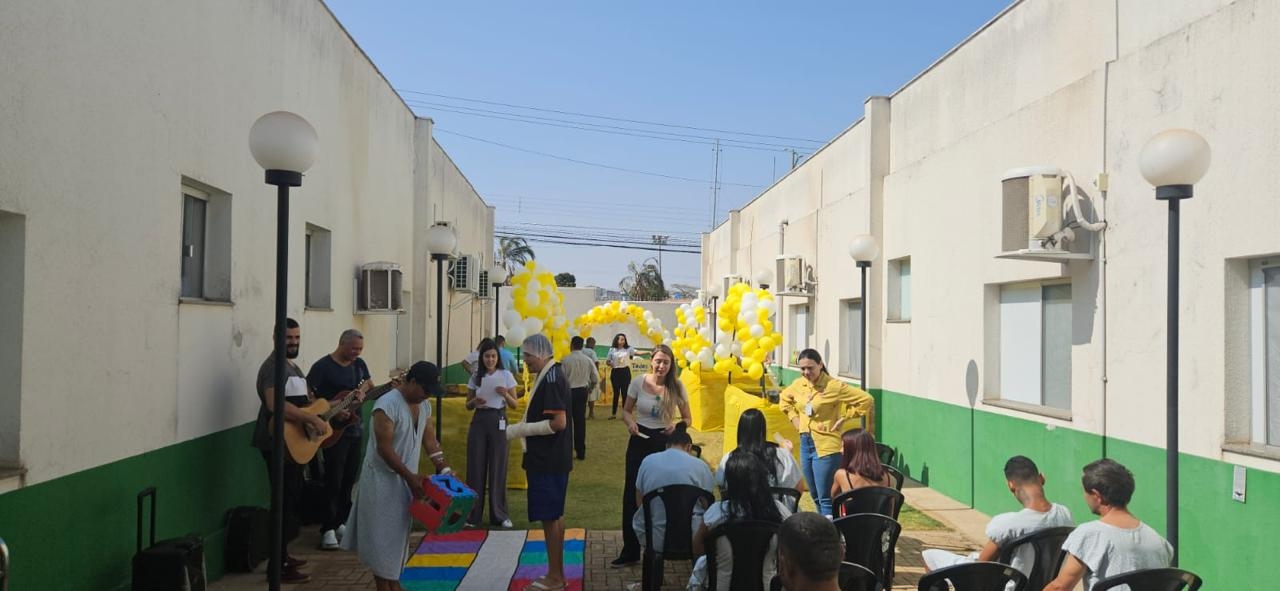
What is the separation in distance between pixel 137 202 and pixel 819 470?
5425 mm

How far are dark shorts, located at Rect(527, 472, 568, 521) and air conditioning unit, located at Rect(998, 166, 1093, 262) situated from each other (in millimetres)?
4172

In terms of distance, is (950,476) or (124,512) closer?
(124,512)

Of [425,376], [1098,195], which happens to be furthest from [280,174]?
[1098,195]

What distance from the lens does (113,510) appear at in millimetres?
5156

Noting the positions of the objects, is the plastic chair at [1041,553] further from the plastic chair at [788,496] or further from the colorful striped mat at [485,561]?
the colorful striped mat at [485,561]

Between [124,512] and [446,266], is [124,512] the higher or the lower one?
the lower one

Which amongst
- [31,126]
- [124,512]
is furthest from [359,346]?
[31,126]

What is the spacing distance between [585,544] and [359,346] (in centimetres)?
A: 248

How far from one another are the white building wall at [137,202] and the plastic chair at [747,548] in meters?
3.32

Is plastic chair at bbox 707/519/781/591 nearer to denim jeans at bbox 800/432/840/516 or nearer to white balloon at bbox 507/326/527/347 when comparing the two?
denim jeans at bbox 800/432/840/516

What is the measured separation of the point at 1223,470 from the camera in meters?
5.73

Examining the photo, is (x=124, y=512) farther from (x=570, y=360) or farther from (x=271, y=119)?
(x=570, y=360)

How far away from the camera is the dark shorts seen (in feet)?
20.4

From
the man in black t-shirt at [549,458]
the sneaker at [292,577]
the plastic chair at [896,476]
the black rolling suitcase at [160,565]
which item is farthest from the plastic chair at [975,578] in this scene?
the sneaker at [292,577]
